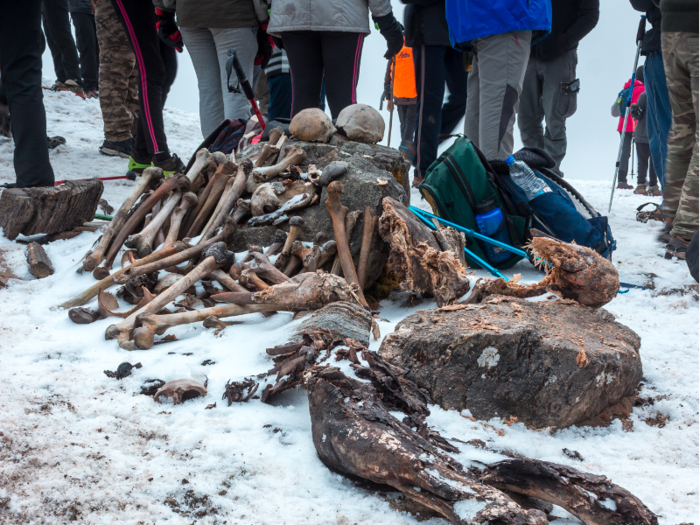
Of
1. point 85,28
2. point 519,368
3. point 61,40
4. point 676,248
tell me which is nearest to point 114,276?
point 519,368

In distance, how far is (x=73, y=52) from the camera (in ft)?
36.8

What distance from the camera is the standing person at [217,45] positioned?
13.6ft

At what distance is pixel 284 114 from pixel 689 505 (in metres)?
5.31

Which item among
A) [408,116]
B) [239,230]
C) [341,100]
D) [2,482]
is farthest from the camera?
[408,116]

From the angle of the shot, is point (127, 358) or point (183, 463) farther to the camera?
point (127, 358)

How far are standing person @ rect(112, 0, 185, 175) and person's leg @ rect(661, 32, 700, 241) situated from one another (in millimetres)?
4634

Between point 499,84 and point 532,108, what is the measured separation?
215 cm

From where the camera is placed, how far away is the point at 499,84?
4613 millimetres

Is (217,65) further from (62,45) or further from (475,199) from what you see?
(62,45)

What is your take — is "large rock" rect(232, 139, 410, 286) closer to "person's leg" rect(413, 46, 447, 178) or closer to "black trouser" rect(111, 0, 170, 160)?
"person's leg" rect(413, 46, 447, 178)

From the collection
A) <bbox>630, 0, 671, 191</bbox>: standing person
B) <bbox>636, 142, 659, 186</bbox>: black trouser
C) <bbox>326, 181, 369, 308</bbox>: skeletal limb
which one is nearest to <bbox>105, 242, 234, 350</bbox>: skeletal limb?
<bbox>326, 181, 369, 308</bbox>: skeletal limb

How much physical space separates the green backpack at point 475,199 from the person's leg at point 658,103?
2216mm

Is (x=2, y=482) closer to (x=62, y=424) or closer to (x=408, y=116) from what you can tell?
(x=62, y=424)

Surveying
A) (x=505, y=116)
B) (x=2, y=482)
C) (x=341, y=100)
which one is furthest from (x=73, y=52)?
(x=2, y=482)
